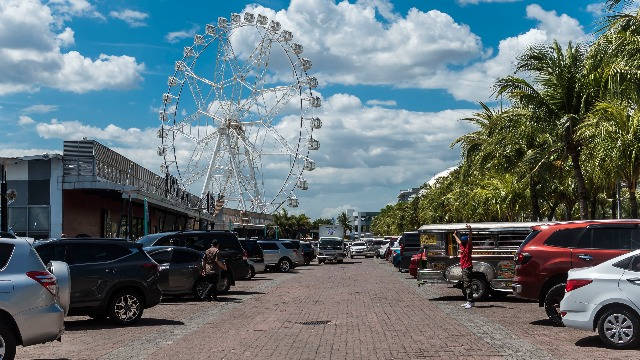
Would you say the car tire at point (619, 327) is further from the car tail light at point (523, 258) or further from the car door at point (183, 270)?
the car door at point (183, 270)

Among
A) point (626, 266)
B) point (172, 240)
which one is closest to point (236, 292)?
point (172, 240)

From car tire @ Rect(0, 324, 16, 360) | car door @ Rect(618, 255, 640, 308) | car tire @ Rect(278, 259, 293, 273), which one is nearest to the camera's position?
car tire @ Rect(0, 324, 16, 360)

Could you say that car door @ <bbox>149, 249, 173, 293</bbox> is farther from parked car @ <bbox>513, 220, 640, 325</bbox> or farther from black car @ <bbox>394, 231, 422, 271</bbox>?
black car @ <bbox>394, 231, 422, 271</bbox>

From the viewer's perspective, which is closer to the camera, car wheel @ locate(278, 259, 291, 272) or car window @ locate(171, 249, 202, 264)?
car window @ locate(171, 249, 202, 264)

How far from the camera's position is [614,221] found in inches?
631

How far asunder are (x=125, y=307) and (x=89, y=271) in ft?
3.30

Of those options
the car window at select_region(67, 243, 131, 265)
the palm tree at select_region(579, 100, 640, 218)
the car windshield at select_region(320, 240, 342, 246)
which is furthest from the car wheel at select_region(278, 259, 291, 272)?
the car window at select_region(67, 243, 131, 265)

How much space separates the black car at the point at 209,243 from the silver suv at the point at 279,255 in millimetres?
15585

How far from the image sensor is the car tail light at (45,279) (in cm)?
1076

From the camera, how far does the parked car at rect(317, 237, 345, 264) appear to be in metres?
62.6

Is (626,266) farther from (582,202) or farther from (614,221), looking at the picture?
(582,202)

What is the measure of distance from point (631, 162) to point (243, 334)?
470 inches

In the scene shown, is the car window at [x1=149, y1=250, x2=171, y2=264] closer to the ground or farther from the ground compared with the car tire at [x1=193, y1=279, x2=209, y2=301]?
farther from the ground

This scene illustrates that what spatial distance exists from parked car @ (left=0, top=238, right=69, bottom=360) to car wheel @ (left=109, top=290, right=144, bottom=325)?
18.6 ft
